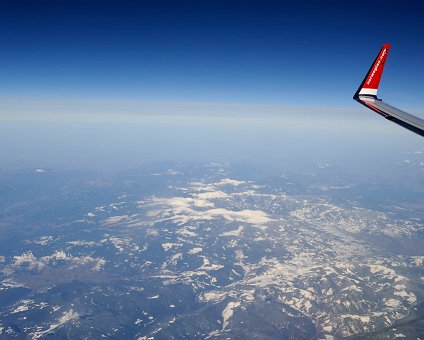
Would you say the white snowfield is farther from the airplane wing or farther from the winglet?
the winglet

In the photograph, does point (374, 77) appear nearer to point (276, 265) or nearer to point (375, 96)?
point (375, 96)

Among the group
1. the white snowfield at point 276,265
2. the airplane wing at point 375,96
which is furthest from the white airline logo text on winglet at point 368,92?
the white snowfield at point 276,265

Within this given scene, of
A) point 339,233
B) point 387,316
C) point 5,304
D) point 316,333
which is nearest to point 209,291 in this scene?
point 316,333

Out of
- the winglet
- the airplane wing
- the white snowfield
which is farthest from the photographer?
the white snowfield

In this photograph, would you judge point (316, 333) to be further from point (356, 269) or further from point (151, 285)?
point (151, 285)

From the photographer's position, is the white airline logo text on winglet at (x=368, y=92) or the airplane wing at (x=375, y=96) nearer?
the airplane wing at (x=375, y=96)

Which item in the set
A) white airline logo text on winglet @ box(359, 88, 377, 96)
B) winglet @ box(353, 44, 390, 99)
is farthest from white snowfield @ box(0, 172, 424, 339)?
winglet @ box(353, 44, 390, 99)

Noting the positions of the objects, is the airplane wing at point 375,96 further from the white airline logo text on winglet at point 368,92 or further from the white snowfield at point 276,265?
the white snowfield at point 276,265
